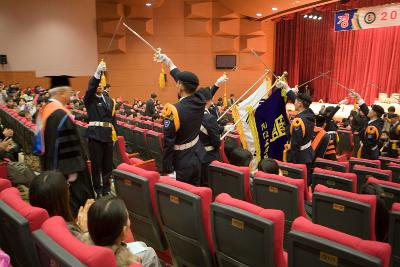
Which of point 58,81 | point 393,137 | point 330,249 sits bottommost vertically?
point 393,137

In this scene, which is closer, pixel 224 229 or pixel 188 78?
pixel 224 229

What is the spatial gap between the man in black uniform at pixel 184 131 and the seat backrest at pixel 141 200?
1.89 feet

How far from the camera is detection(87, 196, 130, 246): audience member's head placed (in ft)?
5.21

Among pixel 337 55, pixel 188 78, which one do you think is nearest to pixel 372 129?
pixel 188 78

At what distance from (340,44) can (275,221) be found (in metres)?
17.4

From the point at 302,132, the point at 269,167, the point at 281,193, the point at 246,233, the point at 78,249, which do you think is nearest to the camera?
the point at 78,249

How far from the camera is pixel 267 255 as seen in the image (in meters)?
1.87

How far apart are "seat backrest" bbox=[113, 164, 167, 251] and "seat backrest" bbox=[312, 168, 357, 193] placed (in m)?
1.80

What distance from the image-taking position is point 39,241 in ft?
4.74

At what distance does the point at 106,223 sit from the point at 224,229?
28.9 inches

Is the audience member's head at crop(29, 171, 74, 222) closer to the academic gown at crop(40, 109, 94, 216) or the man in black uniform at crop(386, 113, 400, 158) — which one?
the academic gown at crop(40, 109, 94, 216)

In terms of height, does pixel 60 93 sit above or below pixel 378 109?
above

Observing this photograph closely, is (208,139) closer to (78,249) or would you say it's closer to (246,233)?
(246,233)

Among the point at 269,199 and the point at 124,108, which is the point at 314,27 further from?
the point at 269,199
